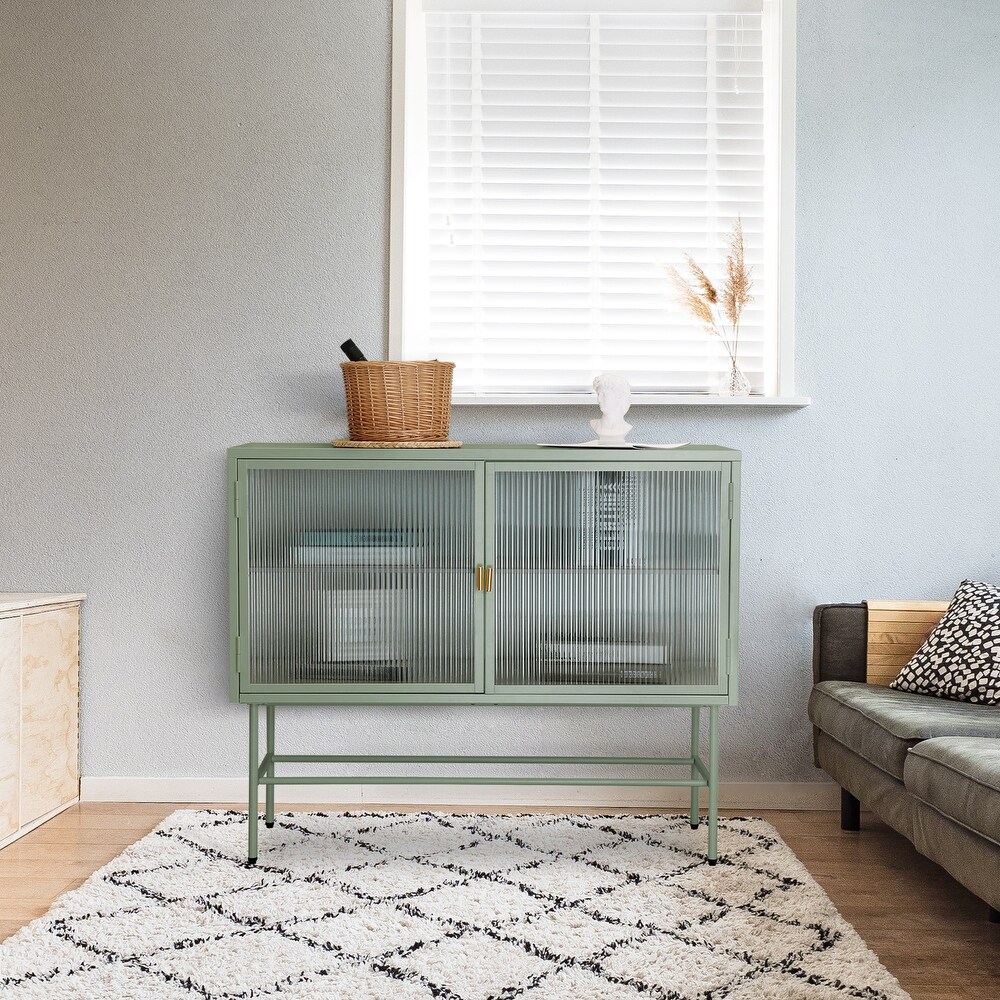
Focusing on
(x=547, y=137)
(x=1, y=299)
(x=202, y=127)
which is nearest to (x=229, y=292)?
(x=202, y=127)

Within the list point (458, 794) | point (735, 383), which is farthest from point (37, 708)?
point (735, 383)

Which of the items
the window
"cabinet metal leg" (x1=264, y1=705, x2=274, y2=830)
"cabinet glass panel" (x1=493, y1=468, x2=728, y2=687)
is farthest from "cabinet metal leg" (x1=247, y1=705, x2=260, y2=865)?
the window

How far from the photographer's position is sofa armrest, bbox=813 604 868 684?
2814 mm

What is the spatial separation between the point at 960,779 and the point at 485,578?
1139 mm

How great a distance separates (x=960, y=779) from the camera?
76.7 inches

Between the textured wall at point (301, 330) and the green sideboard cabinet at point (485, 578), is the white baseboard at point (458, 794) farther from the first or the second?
the green sideboard cabinet at point (485, 578)

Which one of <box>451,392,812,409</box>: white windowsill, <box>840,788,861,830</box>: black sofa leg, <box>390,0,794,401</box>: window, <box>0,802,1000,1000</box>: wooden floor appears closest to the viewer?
<box>0,802,1000,1000</box>: wooden floor

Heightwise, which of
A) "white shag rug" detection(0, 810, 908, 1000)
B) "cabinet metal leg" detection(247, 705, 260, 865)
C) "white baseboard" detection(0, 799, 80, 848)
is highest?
"cabinet metal leg" detection(247, 705, 260, 865)

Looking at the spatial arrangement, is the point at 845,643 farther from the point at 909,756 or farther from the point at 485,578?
the point at 485,578

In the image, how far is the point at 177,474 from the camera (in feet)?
9.73

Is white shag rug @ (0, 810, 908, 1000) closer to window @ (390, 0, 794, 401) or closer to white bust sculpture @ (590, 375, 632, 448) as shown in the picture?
white bust sculpture @ (590, 375, 632, 448)

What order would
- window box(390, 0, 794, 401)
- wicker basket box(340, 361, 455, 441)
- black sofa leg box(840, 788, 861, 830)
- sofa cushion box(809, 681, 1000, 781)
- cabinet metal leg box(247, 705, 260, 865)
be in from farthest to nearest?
window box(390, 0, 794, 401) < black sofa leg box(840, 788, 861, 830) < wicker basket box(340, 361, 455, 441) < cabinet metal leg box(247, 705, 260, 865) < sofa cushion box(809, 681, 1000, 781)

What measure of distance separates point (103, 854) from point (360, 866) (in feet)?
2.21

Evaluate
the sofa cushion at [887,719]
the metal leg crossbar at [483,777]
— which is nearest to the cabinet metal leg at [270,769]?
the metal leg crossbar at [483,777]
